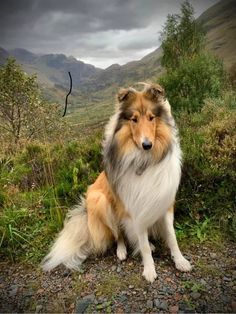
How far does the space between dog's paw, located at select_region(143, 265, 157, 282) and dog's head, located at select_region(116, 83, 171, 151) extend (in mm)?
1313

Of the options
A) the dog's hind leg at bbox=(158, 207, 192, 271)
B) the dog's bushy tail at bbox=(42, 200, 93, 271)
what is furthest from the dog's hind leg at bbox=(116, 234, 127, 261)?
the dog's hind leg at bbox=(158, 207, 192, 271)

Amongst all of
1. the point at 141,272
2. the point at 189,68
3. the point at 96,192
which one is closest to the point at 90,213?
the point at 96,192

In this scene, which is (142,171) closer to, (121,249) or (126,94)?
(126,94)

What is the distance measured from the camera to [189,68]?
18203 millimetres

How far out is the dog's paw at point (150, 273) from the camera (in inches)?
136

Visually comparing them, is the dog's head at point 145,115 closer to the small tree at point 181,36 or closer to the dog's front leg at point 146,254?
the dog's front leg at point 146,254

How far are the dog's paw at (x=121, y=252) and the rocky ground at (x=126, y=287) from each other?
7cm

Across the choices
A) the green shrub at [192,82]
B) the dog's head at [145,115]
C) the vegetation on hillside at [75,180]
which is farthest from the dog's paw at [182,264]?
the green shrub at [192,82]

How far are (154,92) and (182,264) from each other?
1.88 m

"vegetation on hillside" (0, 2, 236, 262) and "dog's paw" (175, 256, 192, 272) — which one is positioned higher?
"vegetation on hillside" (0, 2, 236, 262)

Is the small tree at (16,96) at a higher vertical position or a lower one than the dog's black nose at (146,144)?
higher

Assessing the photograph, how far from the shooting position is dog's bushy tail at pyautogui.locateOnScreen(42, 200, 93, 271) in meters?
3.90

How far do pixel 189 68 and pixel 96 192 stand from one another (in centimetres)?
1574

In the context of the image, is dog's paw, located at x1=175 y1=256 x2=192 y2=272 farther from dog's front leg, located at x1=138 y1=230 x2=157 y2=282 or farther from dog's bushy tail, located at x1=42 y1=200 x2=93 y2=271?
dog's bushy tail, located at x1=42 y1=200 x2=93 y2=271
